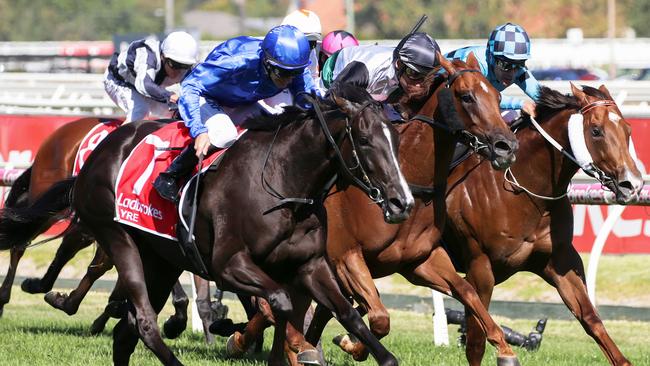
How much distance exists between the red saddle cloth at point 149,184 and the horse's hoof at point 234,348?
44.9 inches

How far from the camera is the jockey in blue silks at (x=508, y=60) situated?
21.5 ft

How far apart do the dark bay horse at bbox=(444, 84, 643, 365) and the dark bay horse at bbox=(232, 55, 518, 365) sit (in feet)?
1.12

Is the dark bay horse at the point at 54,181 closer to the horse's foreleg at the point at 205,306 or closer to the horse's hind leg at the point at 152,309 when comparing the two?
the horse's foreleg at the point at 205,306

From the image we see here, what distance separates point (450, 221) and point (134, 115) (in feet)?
9.80

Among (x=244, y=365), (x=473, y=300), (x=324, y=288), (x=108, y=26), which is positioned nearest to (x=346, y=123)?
(x=324, y=288)

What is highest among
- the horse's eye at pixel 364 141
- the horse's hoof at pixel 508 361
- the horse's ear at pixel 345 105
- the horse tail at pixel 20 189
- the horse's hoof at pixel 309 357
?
the horse's ear at pixel 345 105

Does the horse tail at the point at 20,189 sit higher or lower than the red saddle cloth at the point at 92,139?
lower

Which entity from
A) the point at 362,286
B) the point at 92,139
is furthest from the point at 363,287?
the point at 92,139

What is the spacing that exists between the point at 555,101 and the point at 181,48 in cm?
268

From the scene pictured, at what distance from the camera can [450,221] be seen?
21.8 ft

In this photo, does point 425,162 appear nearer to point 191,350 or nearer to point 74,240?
point 191,350

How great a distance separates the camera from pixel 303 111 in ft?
18.4

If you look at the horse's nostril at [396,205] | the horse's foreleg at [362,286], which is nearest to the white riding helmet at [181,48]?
the horse's foreleg at [362,286]

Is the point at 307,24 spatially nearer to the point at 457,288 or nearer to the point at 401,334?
the point at 457,288
